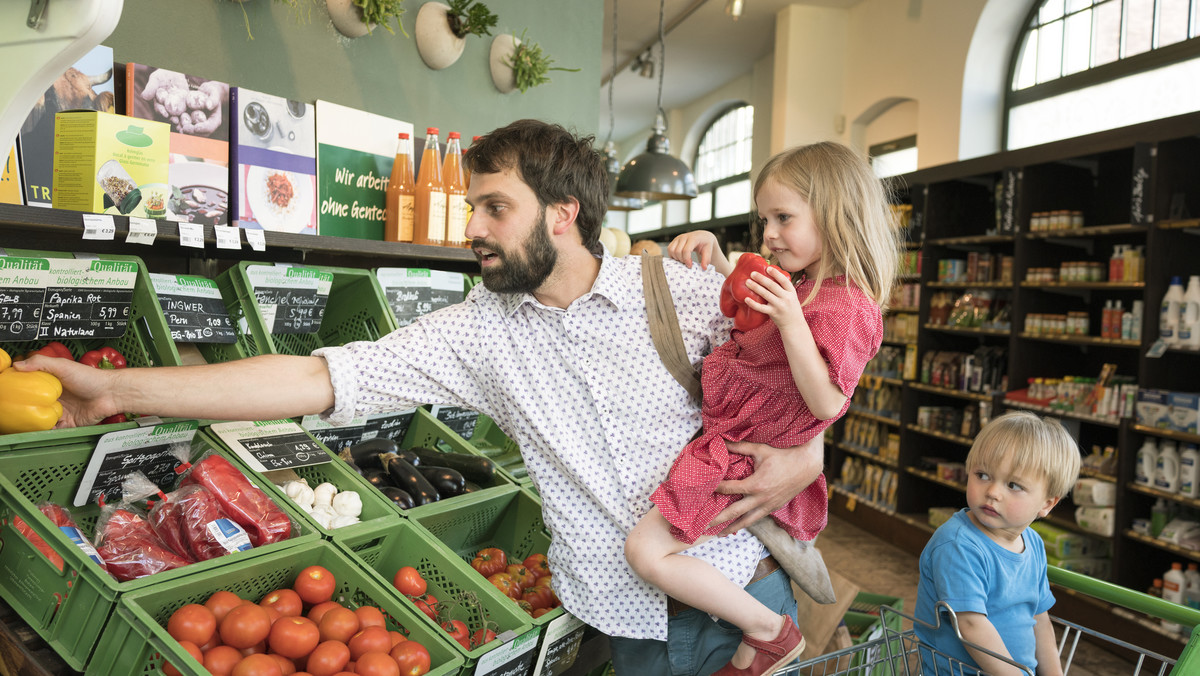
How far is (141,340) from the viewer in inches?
80.0

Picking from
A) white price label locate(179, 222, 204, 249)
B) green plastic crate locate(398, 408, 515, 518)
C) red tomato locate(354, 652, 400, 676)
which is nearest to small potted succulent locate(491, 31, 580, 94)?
green plastic crate locate(398, 408, 515, 518)

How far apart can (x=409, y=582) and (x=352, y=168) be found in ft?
5.37

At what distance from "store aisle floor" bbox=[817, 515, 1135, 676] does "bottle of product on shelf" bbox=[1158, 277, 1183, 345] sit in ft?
5.72

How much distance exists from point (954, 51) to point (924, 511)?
3.89 m

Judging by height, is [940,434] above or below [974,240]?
below

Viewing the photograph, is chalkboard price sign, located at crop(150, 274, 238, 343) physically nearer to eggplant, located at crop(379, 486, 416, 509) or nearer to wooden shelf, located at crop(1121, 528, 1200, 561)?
eggplant, located at crop(379, 486, 416, 509)

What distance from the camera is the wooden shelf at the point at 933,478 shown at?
19.8ft

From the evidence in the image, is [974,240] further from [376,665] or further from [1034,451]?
[376,665]

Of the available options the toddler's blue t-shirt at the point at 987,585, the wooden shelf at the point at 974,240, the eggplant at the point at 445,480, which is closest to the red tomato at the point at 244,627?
the eggplant at the point at 445,480

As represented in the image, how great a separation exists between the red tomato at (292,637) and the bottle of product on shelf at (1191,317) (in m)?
4.51

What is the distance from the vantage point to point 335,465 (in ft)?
7.00

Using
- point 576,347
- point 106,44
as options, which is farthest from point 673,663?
point 106,44

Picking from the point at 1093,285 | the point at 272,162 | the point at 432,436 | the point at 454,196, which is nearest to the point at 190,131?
the point at 272,162

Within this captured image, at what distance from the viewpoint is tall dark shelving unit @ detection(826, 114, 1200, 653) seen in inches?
173
